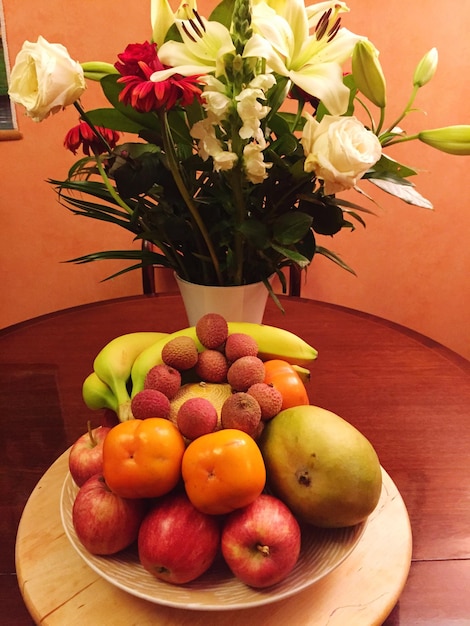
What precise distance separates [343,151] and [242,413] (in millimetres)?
255

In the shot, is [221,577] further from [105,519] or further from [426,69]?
[426,69]

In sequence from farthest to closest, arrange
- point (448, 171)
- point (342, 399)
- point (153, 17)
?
point (448, 171), point (342, 399), point (153, 17)

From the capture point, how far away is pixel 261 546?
432 millimetres

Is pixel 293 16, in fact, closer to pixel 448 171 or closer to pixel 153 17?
pixel 153 17

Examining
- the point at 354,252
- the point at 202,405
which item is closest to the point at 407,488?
the point at 202,405

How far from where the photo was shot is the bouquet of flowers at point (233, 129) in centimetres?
51

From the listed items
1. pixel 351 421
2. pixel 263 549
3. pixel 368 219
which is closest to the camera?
pixel 263 549

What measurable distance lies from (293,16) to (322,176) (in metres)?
0.16

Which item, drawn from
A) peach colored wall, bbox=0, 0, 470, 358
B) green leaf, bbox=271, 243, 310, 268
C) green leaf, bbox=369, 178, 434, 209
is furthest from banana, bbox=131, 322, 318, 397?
peach colored wall, bbox=0, 0, 470, 358

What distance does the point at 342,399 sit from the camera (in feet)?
2.70

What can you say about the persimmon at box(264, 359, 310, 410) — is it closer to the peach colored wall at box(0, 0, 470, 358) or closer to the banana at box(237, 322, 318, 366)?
the banana at box(237, 322, 318, 366)

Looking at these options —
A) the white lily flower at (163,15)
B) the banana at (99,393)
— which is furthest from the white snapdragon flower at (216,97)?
the banana at (99,393)

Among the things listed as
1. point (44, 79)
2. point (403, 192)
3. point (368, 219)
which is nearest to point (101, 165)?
point (44, 79)

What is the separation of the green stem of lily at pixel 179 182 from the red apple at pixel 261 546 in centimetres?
32
